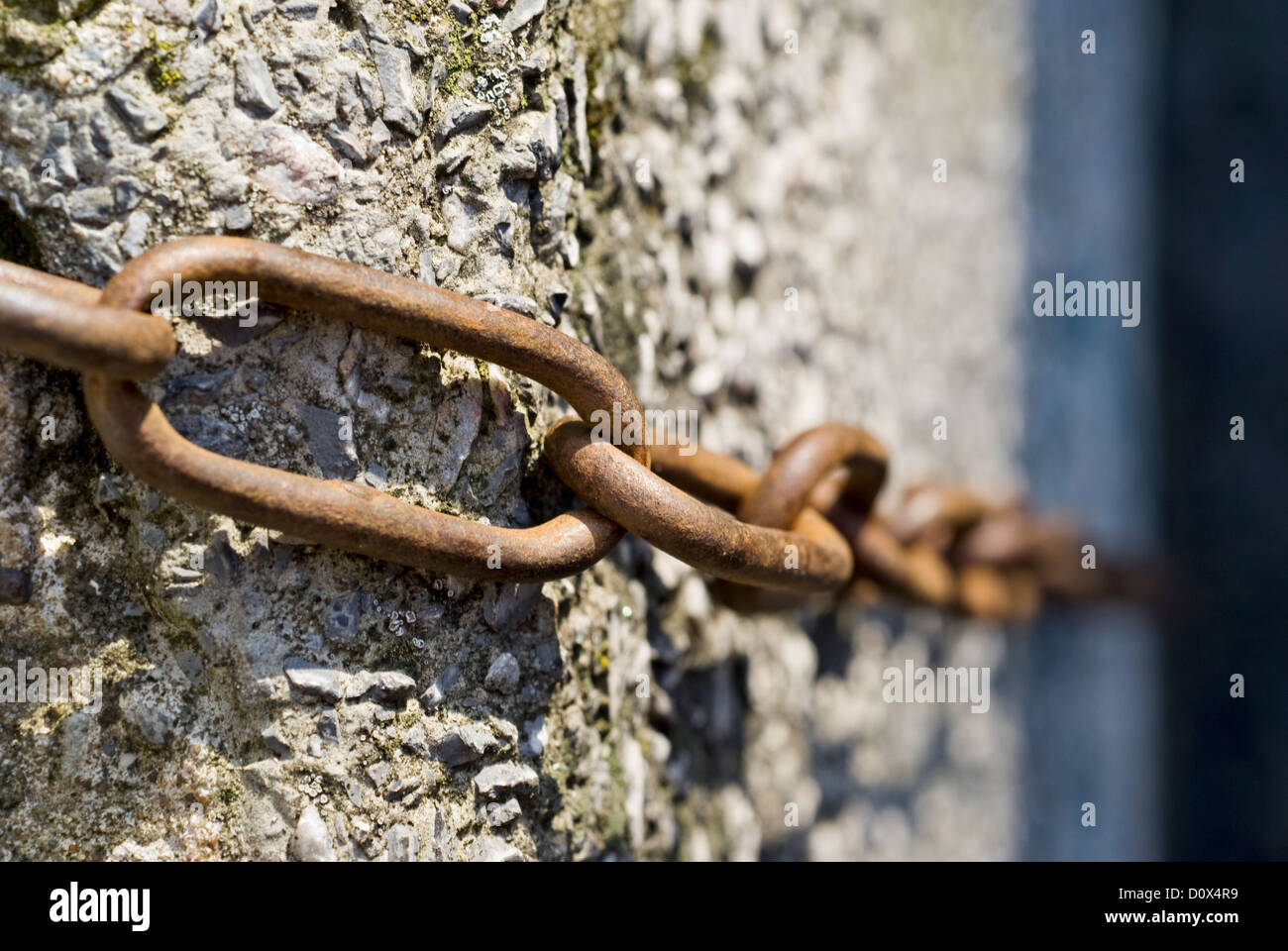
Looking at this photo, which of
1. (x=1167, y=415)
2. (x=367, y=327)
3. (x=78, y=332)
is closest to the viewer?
(x=78, y=332)

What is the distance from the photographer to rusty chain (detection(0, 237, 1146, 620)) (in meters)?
0.63

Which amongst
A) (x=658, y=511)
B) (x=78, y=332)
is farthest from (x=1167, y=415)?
(x=78, y=332)

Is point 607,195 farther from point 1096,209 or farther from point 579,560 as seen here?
point 1096,209

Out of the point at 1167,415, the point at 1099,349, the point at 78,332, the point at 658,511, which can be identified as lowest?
the point at 658,511

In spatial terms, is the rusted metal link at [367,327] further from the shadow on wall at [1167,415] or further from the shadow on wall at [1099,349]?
the shadow on wall at [1099,349]

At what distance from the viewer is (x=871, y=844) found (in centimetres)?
149

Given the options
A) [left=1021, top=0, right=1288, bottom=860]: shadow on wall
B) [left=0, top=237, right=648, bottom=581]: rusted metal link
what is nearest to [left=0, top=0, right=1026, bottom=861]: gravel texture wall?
[left=0, top=237, right=648, bottom=581]: rusted metal link

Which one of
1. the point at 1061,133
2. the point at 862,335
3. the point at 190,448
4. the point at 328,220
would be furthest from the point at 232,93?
the point at 1061,133

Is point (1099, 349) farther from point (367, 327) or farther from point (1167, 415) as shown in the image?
point (367, 327)

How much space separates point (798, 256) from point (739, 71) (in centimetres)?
26

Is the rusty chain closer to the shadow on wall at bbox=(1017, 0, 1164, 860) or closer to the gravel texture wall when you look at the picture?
the gravel texture wall

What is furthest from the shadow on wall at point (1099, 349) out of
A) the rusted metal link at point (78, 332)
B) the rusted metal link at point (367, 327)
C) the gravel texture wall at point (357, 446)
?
the rusted metal link at point (78, 332)

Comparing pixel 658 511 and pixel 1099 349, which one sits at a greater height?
Result: pixel 1099 349

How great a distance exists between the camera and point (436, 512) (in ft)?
2.40
